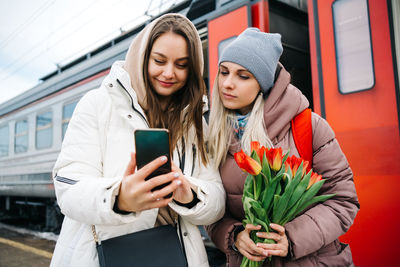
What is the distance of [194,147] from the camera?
1.40 metres

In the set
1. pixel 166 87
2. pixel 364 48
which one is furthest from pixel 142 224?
pixel 364 48

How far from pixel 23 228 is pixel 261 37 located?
7275 mm

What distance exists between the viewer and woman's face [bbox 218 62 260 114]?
1.50m

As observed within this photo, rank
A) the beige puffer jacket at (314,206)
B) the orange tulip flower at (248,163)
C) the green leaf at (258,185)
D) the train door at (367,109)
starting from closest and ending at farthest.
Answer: the orange tulip flower at (248,163)
the green leaf at (258,185)
the beige puffer jacket at (314,206)
the train door at (367,109)

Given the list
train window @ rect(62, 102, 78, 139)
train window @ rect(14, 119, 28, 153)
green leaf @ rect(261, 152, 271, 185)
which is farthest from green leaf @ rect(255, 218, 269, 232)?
train window @ rect(14, 119, 28, 153)

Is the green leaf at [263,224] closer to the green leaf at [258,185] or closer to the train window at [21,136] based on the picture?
the green leaf at [258,185]

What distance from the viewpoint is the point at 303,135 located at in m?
1.39

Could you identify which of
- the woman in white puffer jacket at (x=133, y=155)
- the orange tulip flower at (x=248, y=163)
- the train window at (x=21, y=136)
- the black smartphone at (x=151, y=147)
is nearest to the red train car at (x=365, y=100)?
the woman in white puffer jacket at (x=133, y=155)

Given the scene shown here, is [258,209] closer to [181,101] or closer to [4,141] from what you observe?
[181,101]

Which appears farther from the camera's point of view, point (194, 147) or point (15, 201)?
point (15, 201)

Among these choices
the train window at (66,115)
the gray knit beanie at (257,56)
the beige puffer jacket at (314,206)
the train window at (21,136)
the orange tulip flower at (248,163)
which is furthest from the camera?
the train window at (21,136)

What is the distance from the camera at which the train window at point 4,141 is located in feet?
26.9

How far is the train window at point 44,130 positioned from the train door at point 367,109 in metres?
5.27

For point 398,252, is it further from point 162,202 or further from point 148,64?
point 148,64
